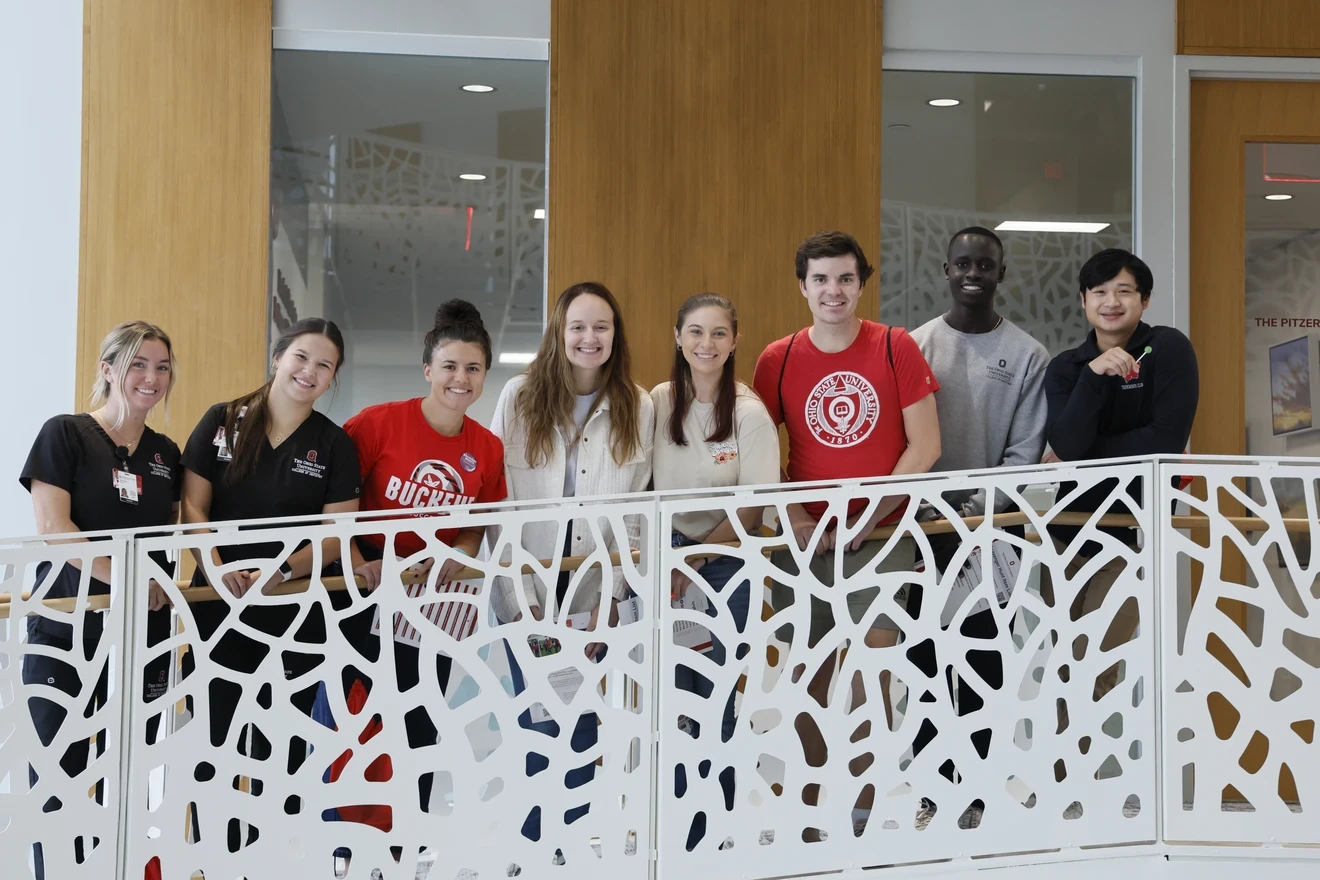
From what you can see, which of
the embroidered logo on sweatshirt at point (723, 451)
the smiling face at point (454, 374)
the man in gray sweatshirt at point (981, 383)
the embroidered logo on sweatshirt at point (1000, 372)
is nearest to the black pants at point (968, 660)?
the man in gray sweatshirt at point (981, 383)

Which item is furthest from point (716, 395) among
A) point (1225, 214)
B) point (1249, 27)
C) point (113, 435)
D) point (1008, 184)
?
point (1249, 27)

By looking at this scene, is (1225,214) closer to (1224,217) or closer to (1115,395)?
(1224,217)

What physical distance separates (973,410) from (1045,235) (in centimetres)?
143

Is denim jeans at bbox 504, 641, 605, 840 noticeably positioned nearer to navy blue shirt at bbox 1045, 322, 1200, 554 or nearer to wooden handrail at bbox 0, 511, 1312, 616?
wooden handrail at bbox 0, 511, 1312, 616

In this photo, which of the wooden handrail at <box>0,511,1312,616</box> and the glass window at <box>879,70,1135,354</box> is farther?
the glass window at <box>879,70,1135,354</box>

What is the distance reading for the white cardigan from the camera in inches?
135

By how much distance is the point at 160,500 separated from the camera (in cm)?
331

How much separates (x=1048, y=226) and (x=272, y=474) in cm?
318

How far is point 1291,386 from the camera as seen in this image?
191 inches

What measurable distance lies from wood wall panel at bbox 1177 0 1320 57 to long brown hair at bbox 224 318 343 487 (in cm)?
365

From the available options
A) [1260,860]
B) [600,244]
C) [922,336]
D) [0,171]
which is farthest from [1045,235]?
[0,171]

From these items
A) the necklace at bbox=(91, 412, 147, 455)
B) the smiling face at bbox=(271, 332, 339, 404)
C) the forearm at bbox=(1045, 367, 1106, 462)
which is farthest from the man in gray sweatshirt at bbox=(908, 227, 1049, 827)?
the necklace at bbox=(91, 412, 147, 455)

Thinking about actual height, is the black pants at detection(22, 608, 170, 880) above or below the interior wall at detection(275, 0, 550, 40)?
below

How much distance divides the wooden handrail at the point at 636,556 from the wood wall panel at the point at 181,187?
59.4 inches
